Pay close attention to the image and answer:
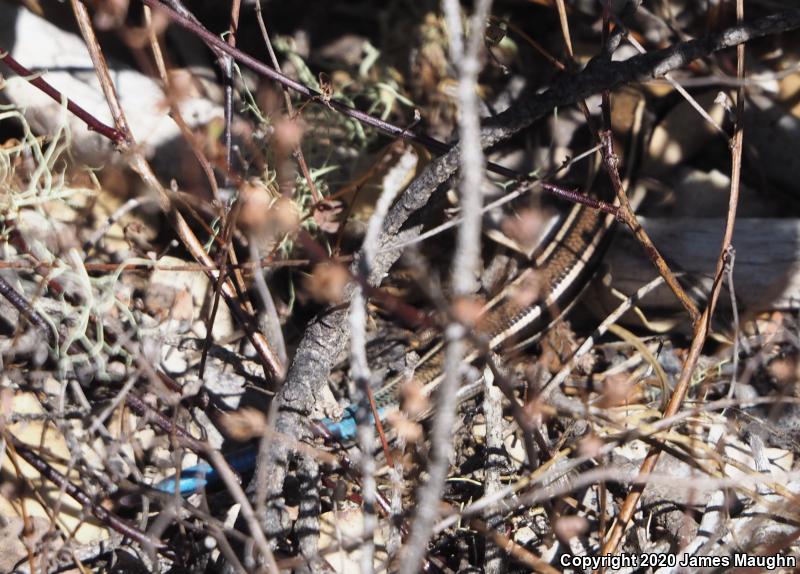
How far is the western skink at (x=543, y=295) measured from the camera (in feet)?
8.24

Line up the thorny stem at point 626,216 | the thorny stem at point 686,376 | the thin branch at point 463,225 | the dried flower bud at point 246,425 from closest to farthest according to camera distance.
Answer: the thin branch at point 463,225
the dried flower bud at point 246,425
the thorny stem at point 686,376
the thorny stem at point 626,216

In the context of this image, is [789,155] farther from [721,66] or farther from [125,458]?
[125,458]

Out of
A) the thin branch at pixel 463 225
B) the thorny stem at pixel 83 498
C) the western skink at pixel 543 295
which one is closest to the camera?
the thin branch at pixel 463 225

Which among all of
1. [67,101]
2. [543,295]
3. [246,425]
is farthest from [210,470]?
[543,295]

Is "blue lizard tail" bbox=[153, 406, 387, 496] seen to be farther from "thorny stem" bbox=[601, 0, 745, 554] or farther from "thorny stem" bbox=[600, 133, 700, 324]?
"thorny stem" bbox=[600, 133, 700, 324]

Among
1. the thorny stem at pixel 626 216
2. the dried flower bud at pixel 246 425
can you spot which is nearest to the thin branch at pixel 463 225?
the dried flower bud at pixel 246 425

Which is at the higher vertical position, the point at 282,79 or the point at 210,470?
the point at 282,79

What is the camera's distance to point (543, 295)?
2781 mm

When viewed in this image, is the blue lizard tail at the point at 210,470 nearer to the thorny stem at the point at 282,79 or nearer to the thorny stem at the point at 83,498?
the thorny stem at the point at 83,498

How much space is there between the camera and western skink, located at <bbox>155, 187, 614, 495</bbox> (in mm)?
2512

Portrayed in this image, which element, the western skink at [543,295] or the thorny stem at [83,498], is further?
the western skink at [543,295]

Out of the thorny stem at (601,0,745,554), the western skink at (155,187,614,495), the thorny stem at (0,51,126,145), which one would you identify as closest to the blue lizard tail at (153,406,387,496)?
the western skink at (155,187,614,495)

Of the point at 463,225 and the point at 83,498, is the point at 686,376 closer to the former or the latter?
the point at 463,225

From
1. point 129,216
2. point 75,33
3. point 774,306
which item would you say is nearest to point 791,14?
point 774,306
